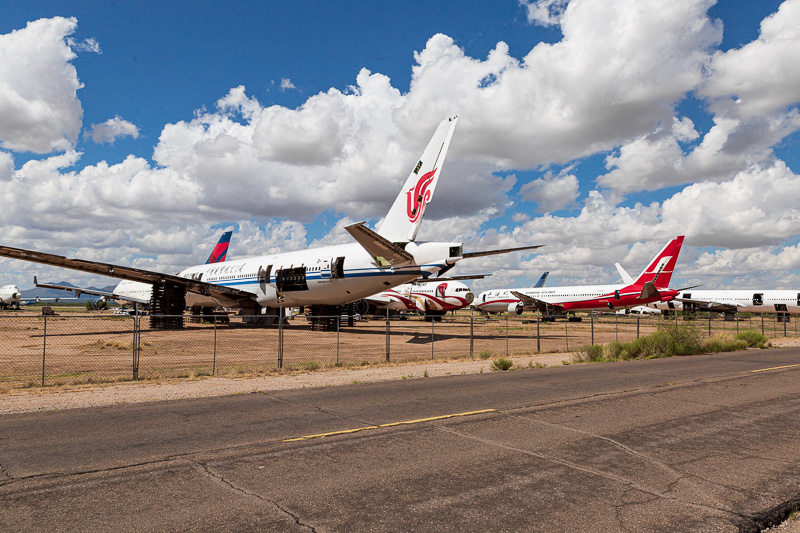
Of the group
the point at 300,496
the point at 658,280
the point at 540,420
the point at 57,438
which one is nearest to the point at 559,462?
the point at 540,420

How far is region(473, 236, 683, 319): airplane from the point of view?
50.3 metres

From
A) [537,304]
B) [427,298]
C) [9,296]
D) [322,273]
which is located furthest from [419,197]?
[9,296]

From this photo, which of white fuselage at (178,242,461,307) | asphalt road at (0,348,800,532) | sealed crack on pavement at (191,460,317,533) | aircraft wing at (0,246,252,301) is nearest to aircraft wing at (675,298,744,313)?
white fuselage at (178,242,461,307)

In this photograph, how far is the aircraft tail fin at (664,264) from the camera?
164 ft

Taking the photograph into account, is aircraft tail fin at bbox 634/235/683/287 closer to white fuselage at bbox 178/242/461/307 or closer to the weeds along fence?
the weeds along fence

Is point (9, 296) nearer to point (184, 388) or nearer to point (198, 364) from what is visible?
point (198, 364)

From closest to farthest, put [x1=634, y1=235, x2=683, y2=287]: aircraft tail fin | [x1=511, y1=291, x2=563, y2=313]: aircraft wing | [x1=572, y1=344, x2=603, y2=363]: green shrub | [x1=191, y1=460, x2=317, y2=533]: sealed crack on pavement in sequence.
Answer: [x1=191, y1=460, x2=317, y2=533]: sealed crack on pavement < [x1=572, y1=344, x2=603, y2=363]: green shrub < [x1=634, y1=235, x2=683, y2=287]: aircraft tail fin < [x1=511, y1=291, x2=563, y2=313]: aircraft wing

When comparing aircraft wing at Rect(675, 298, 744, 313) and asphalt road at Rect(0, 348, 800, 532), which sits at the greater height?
aircraft wing at Rect(675, 298, 744, 313)

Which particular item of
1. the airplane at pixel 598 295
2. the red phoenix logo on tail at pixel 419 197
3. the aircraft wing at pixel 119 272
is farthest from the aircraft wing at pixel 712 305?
the aircraft wing at pixel 119 272

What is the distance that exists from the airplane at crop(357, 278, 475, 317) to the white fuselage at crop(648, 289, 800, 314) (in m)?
37.7

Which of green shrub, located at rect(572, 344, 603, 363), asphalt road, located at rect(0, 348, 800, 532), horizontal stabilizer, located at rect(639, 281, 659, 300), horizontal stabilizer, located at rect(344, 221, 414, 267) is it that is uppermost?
horizontal stabilizer, located at rect(344, 221, 414, 267)

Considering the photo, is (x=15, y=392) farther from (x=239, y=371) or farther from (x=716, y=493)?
(x=716, y=493)

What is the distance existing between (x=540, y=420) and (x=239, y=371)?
10.5 metres

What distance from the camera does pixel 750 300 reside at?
251ft
